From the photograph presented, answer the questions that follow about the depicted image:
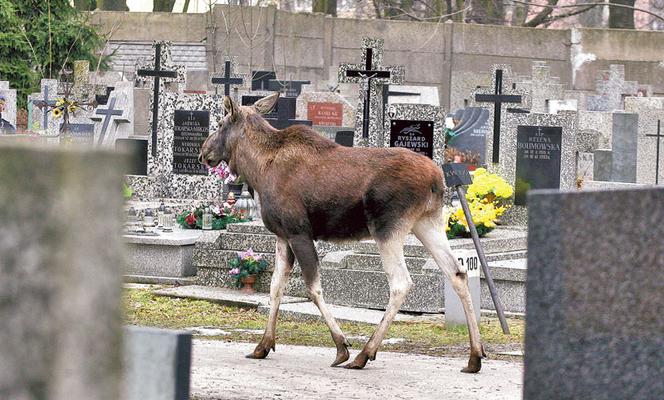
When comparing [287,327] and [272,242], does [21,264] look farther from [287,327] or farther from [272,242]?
[272,242]

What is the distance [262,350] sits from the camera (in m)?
9.20

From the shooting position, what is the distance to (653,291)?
13.0 ft

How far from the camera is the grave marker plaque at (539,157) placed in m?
17.7

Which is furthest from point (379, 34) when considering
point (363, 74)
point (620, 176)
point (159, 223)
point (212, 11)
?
point (159, 223)

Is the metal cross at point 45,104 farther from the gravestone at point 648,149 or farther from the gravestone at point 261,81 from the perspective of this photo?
the gravestone at point 648,149

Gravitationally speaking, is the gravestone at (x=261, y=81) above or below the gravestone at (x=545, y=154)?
above

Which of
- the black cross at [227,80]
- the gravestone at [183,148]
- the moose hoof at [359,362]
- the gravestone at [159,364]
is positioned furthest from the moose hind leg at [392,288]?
the black cross at [227,80]

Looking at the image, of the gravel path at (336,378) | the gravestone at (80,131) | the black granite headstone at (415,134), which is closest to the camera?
the gravel path at (336,378)

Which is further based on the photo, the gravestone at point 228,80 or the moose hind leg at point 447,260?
the gravestone at point 228,80

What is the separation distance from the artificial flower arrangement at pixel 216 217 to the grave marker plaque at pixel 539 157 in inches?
155

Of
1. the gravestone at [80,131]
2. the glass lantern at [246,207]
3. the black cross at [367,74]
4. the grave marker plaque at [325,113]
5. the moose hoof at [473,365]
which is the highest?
the black cross at [367,74]

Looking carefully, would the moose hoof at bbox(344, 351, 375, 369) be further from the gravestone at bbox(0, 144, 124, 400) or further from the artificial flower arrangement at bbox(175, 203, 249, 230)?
the artificial flower arrangement at bbox(175, 203, 249, 230)

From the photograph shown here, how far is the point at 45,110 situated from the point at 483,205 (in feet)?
48.4

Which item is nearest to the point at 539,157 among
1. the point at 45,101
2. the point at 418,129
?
the point at 418,129
